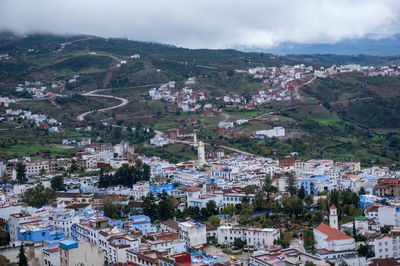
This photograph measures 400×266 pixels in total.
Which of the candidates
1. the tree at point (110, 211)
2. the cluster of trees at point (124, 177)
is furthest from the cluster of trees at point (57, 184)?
the tree at point (110, 211)

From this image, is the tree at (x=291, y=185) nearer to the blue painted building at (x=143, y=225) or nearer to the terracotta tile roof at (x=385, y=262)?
the blue painted building at (x=143, y=225)

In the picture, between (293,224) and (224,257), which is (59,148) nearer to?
(293,224)

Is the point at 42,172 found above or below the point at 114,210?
Answer: below

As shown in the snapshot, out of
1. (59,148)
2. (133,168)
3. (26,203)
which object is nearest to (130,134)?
(59,148)

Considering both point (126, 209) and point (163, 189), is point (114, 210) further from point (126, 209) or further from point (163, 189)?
point (163, 189)

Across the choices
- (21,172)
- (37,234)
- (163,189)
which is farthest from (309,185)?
(21,172)

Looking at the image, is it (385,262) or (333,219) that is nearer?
(385,262)

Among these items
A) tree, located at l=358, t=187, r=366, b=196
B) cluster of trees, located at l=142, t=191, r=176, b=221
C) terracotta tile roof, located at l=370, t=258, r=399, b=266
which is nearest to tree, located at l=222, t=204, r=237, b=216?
cluster of trees, located at l=142, t=191, r=176, b=221
